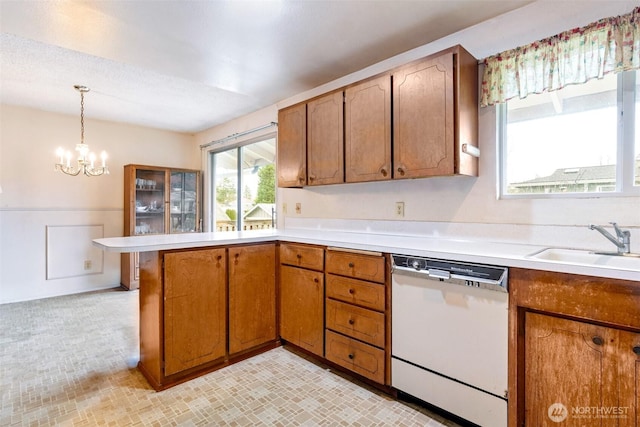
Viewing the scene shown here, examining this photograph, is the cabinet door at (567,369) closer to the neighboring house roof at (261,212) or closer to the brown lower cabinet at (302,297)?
the brown lower cabinet at (302,297)

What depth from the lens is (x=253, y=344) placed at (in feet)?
7.88

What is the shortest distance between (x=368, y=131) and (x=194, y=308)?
168 cm

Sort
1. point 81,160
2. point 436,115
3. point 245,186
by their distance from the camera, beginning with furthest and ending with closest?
point 245,186
point 81,160
point 436,115

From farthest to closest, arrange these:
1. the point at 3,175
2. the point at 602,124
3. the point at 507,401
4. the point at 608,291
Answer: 1. the point at 3,175
2. the point at 602,124
3. the point at 507,401
4. the point at 608,291

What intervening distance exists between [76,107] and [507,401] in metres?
4.81

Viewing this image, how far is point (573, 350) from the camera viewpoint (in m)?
1.27

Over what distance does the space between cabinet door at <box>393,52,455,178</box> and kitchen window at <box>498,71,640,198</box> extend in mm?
391

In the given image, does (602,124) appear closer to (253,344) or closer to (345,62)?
(345,62)

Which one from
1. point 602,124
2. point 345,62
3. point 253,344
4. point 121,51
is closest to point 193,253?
point 253,344

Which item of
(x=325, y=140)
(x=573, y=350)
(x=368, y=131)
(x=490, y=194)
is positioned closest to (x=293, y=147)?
(x=325, y=140)

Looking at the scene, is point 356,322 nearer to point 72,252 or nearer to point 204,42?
point 204,42

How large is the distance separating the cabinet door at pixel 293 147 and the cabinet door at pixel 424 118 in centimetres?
90

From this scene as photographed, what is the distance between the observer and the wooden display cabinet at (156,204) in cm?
428
